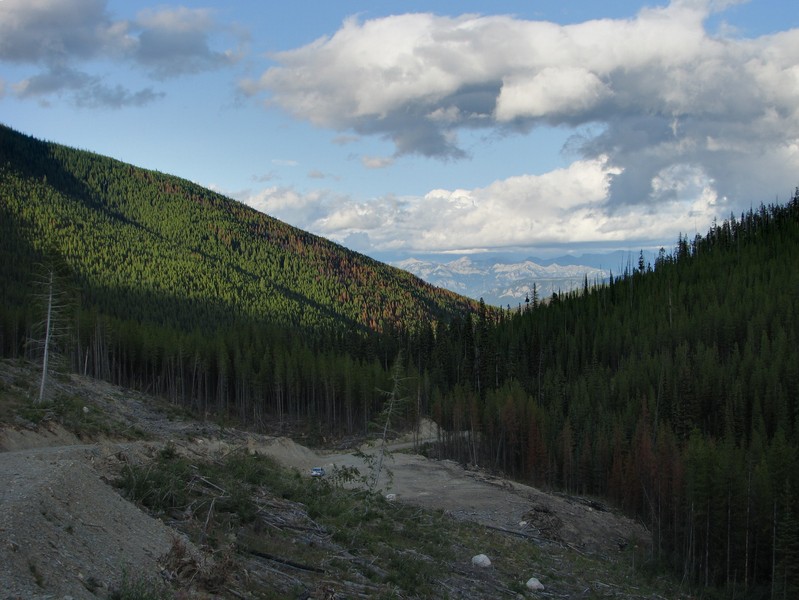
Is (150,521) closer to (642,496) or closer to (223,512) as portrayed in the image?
(223,512)

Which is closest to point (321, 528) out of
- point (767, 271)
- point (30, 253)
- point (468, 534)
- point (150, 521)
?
point (150, 521)

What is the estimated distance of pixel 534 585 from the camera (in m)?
30.0

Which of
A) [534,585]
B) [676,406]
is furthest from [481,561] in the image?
[676,406]

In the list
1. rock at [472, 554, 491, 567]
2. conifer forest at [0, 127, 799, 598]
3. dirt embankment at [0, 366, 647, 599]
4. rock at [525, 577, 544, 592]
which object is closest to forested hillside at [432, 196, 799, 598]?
conifer forest at [0, 127, 799, 598]

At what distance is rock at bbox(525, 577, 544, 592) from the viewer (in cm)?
2969

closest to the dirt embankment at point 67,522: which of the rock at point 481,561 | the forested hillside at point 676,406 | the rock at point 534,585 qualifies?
the rock at point 481,561

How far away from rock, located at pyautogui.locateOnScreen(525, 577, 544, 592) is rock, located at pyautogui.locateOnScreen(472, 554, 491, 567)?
6.97 feet

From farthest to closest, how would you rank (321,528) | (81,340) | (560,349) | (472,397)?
(560,349)
(81,340)
(472,397)
(321,528)

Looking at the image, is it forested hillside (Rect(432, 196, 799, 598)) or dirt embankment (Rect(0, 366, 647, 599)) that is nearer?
dirt embankment (Rect(0, 366, 647, 599))

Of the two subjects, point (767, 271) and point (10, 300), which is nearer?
point (10, 300)

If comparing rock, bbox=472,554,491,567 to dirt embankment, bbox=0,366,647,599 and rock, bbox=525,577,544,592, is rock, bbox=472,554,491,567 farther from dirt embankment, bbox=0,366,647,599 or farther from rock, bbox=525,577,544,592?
dirt embankment, bbox=0,366,647,599

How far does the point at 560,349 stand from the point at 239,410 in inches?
2607

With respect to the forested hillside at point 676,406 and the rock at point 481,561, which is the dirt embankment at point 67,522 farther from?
the forested hillside at point 676,406

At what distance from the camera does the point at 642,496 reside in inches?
2692
